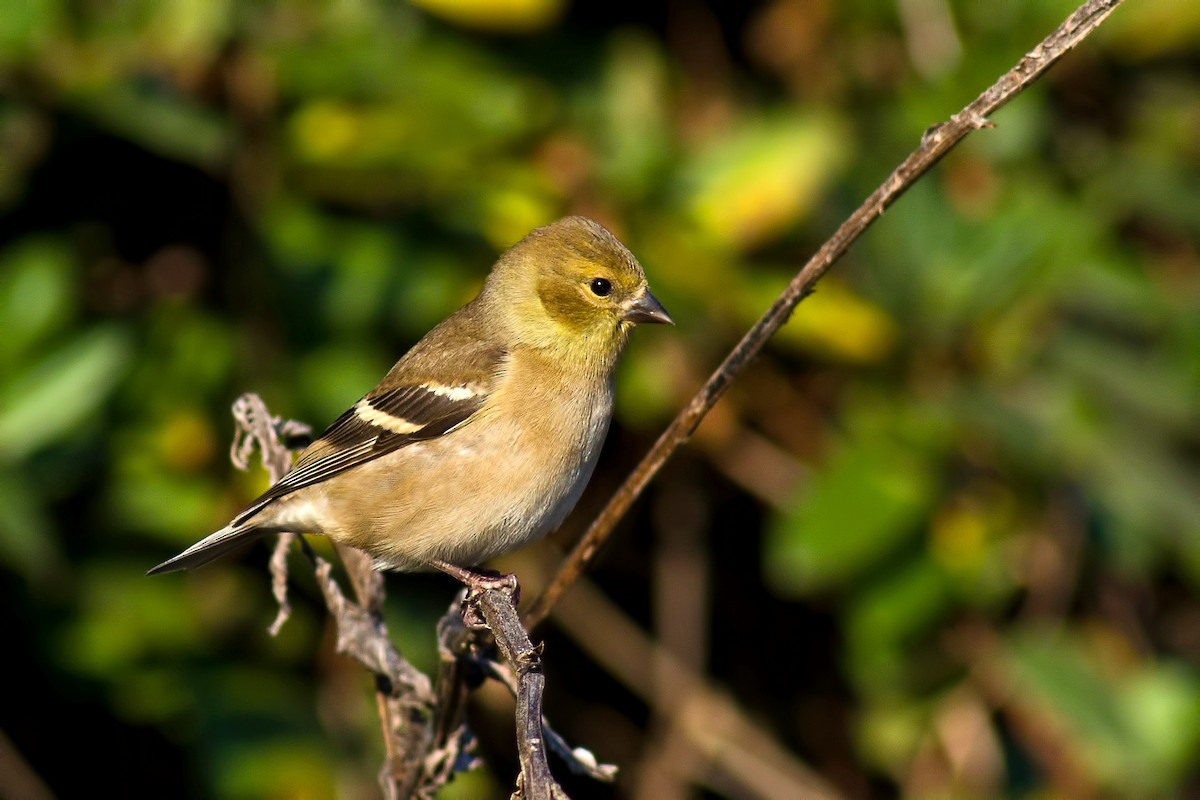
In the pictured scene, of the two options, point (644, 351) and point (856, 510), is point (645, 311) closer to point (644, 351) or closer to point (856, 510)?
point (644, 351)

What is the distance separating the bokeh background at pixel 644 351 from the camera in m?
4.23

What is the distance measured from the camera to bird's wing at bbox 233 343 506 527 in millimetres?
3598

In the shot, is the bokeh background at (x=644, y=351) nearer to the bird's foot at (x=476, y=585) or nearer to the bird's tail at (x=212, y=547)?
the bird's tail at (x=212, y=547)

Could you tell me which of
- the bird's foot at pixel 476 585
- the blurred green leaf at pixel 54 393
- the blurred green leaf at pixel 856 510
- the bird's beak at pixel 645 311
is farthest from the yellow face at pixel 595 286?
the blurred green leaf at pixel 54 393

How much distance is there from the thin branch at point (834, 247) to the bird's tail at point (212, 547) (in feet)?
3.97

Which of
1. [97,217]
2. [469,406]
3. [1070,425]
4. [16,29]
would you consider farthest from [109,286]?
[1070,425]

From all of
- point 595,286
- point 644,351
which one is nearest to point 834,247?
point 595,286

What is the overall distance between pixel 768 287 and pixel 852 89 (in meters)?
1.10

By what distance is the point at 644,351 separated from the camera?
461 cm

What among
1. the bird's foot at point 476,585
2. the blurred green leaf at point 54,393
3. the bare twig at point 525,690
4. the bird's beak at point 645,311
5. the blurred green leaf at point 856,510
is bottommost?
the blurred green leaf at point 54,393

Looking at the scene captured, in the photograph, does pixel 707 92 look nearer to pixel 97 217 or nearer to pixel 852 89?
pixel 852 89

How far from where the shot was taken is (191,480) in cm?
438

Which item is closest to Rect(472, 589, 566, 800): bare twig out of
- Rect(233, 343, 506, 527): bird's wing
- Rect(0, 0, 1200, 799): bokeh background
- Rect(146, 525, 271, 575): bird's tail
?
Rect(233, 343, 506, 527): bird's wing

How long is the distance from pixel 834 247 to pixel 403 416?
1.66 m
